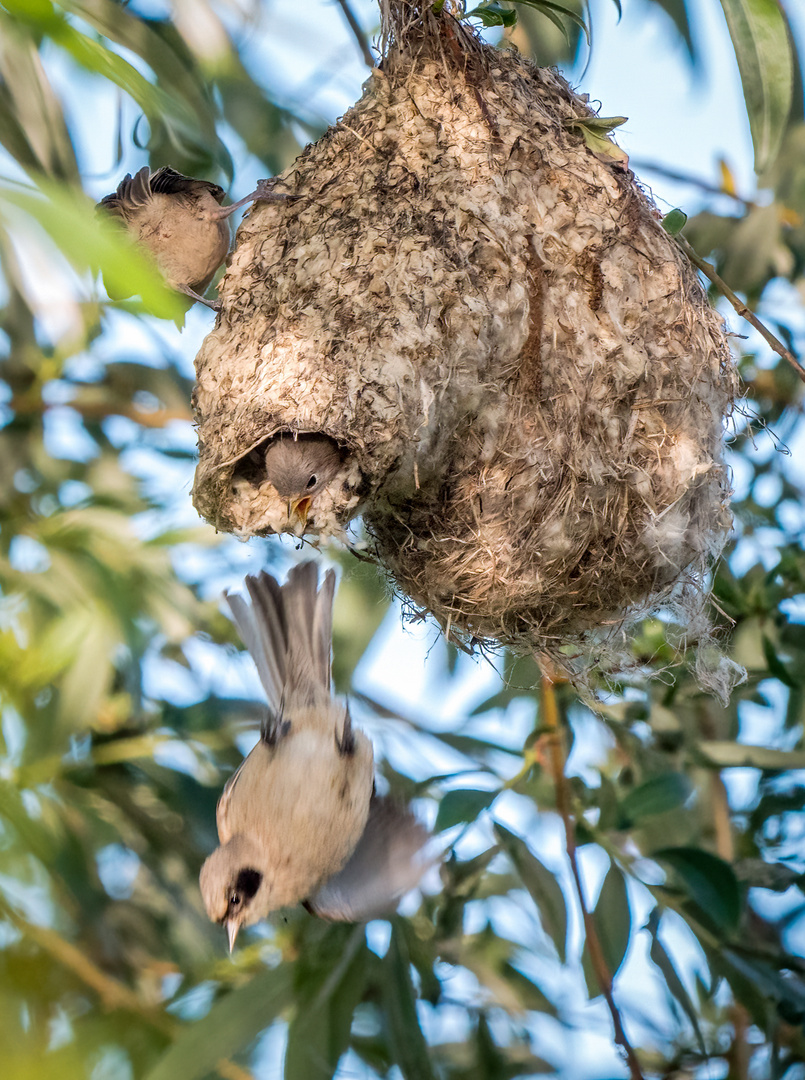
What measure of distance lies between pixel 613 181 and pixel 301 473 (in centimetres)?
92

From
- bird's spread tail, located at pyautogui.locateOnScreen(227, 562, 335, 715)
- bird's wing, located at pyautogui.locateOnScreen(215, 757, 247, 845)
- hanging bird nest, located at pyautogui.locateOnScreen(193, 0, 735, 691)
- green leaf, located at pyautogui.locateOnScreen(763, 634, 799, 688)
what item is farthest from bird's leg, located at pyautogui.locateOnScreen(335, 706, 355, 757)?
green leaf, located at pyautogui.locateOnScreen(763, 634, 799, 688)

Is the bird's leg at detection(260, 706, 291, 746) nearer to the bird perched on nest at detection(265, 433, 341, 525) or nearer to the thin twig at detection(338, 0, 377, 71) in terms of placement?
the bird perched on nest at detection(265, 433, 341, 525)

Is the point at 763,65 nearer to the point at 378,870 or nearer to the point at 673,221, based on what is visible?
the point at 673,221

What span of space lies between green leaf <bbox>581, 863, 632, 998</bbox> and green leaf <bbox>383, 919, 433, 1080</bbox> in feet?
1.43

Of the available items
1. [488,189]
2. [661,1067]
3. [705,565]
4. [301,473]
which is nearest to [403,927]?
[661,1067]

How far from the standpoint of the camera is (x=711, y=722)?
365 centimetres

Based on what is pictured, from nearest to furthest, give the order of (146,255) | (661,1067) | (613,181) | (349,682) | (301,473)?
(301,473) → (613,181) → (146,255) → (349,682) → (661,1067)

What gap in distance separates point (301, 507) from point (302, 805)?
2.59 feet

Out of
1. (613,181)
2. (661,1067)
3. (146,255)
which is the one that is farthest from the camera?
(661,1067)

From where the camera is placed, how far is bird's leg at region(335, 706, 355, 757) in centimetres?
254

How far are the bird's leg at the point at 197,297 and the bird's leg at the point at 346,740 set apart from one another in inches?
36.6

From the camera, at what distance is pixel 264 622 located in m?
2.61

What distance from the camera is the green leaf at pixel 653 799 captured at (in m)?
2.79

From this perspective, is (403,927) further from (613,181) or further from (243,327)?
(613,181)
